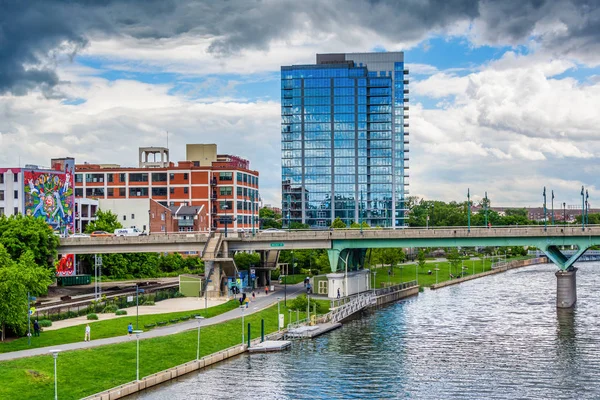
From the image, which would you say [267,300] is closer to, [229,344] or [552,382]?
[229,344]

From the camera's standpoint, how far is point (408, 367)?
72750 mm

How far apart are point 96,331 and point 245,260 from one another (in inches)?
2866

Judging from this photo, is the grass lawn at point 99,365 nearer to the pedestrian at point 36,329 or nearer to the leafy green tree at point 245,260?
the pedestrian at point 36,329

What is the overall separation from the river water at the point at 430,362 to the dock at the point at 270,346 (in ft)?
→ 5.46

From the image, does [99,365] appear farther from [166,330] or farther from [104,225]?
[104,225]

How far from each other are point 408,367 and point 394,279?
98.0 metres

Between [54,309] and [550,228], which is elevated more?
[550,228]

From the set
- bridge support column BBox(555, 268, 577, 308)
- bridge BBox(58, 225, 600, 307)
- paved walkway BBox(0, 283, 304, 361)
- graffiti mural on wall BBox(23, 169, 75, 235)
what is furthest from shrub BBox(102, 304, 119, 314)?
bridge support column BBox(555, 268, 577, 308)

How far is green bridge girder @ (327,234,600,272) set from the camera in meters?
118

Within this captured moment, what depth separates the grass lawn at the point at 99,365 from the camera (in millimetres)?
57644

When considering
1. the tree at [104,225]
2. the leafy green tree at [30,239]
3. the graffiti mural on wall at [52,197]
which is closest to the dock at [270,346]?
the leafy green tree at [30,239]

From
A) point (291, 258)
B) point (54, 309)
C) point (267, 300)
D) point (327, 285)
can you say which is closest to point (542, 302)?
point (327, 285)

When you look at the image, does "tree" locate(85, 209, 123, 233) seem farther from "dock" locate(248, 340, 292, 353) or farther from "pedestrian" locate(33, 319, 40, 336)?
"pedestrian" locate(33, 319, 40, 336)

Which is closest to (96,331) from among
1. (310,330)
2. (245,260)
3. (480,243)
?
(310,330)
